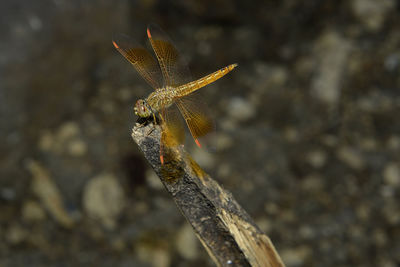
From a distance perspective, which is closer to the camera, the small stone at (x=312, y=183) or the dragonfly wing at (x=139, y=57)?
the dragonfly wing at (x=139, y=57)

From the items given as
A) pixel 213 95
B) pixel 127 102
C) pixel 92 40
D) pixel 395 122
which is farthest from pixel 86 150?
pixel 395 122

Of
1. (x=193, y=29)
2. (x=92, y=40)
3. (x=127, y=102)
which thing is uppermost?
(x=92, y=40)

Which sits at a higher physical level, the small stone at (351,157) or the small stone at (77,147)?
the small stone at (77,147)

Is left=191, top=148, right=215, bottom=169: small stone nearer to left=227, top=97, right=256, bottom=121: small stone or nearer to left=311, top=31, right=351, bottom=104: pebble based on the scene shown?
left=227, top=97, right=256, bottom=121: small stone

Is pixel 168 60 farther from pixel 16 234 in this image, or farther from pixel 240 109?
pixel 16 234

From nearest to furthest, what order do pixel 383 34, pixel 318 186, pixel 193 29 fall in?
pixel 318 186 < pixel 383 34 < pixel 193 29

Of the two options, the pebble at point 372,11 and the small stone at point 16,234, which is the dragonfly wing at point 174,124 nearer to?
the small stone at point 16,234

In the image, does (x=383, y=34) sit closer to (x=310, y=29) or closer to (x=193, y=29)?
(x=310, y=29)

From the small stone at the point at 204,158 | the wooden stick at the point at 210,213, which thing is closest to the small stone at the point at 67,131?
the small stone at the point at 204,158
